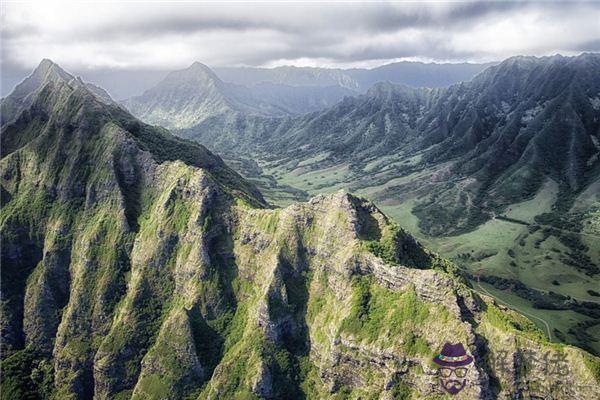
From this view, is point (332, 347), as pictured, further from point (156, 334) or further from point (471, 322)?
point (156, 334)

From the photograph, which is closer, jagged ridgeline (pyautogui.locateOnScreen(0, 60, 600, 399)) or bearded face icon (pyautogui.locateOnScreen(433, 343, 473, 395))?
bearded face icon (pyautogui.locateOnScreen(433, 343, 473, 395))

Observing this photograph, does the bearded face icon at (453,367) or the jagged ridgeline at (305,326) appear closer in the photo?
the bearded face icon at (453,367)

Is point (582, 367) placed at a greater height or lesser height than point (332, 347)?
greater

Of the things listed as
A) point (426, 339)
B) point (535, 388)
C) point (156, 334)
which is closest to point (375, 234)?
point (426, 339)

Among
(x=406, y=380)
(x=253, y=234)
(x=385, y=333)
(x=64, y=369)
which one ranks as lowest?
(x=64, y=369)

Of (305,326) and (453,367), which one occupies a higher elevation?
(453,367)

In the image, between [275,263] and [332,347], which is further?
[275,263]

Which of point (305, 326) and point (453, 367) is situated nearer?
point (453, 367)

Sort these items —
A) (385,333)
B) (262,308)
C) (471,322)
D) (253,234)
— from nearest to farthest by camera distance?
(471,322)
(385,333)
(262,308)
(253,234)
